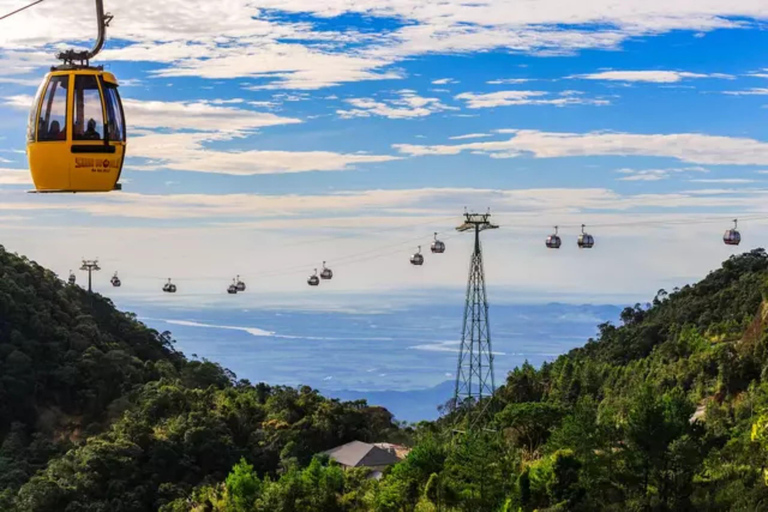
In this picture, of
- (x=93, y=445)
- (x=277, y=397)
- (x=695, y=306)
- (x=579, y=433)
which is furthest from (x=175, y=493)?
(x=695, y=306)

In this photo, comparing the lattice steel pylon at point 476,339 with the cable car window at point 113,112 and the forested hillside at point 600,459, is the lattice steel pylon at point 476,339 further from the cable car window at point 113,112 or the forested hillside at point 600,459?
the cable car window at point 113,112

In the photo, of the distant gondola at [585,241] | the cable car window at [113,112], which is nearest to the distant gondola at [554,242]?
the distant gondola at [585,241]

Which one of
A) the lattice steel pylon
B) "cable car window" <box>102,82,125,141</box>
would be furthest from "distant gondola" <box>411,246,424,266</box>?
"cable car window" <box>102,82,125,141</box>

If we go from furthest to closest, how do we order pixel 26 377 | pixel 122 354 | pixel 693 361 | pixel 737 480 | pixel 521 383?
pixel 122 354 → pixel 26 377 → pixel 521 383 → pixel 693 361 → pixel 737 480

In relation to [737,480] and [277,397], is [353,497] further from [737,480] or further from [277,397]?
[277,397]

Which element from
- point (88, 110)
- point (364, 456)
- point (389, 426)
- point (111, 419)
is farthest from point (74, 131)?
point (111, 419)
